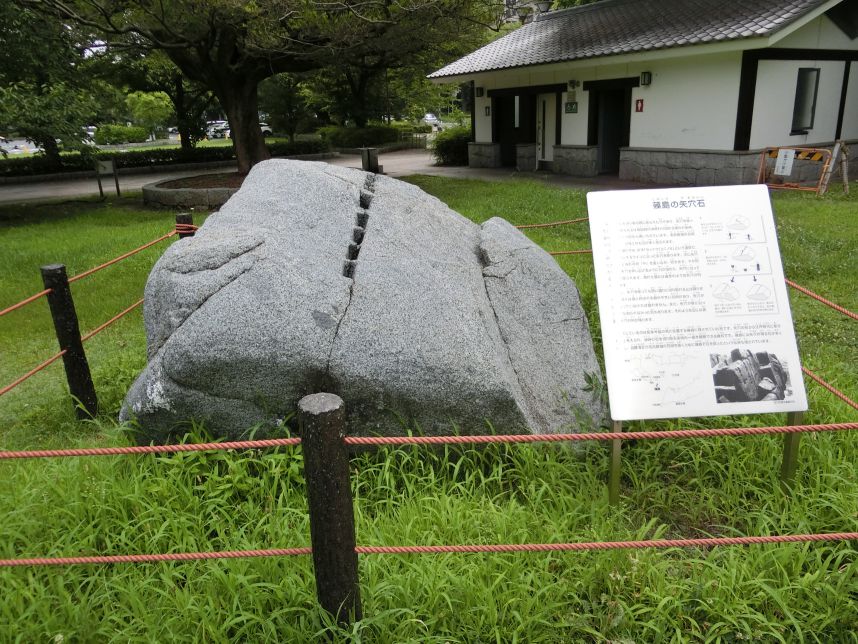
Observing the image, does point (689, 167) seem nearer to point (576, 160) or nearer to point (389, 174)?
point (576, 160)

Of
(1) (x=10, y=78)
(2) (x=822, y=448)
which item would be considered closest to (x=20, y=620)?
(2) (x=822, y=448)

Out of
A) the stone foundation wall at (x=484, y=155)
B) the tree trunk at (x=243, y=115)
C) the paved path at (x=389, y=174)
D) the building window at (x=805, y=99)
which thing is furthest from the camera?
the stone foundation wall at (x=484, y=155)

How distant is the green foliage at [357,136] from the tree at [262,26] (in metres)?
15.9

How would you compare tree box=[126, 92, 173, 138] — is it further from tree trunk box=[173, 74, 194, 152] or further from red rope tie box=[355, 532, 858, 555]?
red rope tie box=[355, 532, 858, 555]

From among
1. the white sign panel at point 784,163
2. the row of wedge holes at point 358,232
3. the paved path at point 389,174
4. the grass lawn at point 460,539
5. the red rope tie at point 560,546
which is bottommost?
the grass lawn at point 460,539

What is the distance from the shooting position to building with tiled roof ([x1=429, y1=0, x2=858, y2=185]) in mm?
12977

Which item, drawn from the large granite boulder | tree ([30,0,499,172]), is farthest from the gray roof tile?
the large granite boulder

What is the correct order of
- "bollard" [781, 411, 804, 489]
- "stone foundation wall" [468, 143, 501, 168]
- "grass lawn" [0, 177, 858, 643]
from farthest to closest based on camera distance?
"stone foundation wall" [468, 143, 501, 168], "bollard" [781, 411, 804, 489], "grass lawn" [0, 177, 858, 643]

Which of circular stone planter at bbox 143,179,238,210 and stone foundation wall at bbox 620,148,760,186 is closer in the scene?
stone foundation wall at bbox 620,148,760,186

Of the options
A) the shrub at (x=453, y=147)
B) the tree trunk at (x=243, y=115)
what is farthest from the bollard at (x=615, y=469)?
the shrub at (x=453, y=147)

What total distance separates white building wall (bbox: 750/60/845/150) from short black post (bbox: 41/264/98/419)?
1298 centimetres

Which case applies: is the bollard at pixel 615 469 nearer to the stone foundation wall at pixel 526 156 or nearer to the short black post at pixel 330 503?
the short black post at pixel 330 503

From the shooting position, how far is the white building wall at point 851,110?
581 inches

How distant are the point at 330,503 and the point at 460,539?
851 mm
